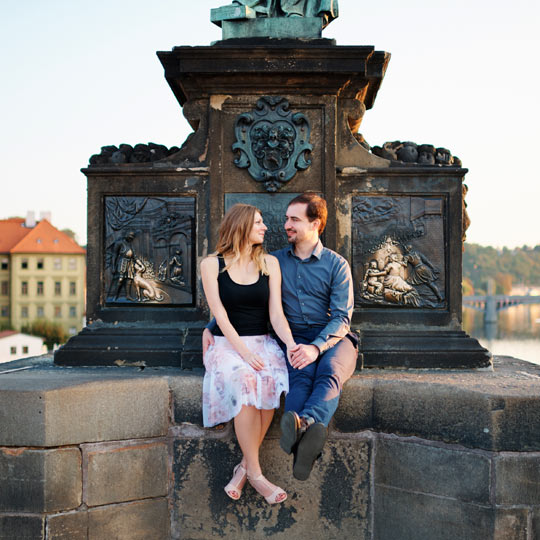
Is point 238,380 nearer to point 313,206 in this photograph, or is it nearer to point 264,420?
point 264,420

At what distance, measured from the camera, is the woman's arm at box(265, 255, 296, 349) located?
3.64 m

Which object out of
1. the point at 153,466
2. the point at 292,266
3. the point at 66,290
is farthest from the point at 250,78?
the point at 66,290

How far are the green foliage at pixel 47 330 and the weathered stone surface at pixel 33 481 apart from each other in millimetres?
53119

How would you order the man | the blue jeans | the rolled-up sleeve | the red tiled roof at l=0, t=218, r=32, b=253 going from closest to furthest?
the blue jeans → the man → the rolled-up sleeve → the red tiled roof at l=0, t=218, r=32, b=253

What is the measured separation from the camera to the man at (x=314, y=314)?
133 inches

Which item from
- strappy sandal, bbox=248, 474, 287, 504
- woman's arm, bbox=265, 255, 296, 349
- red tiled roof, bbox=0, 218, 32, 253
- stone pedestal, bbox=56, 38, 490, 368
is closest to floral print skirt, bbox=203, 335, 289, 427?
woman's arm, bbox=265, 255, 296, 349

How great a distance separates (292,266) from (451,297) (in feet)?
4.81

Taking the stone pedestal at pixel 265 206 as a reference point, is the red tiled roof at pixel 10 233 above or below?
above

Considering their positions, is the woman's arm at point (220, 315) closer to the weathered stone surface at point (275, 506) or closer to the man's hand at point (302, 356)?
the man's hand at point (302, 356)

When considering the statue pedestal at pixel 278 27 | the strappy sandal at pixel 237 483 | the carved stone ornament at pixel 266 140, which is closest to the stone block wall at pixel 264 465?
the strappy sandal at pixel 237 483

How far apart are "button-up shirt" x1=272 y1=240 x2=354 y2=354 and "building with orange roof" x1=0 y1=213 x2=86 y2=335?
52365 millimetres

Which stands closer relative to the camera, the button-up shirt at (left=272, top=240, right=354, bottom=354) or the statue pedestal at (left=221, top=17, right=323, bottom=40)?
the button-up shirt at (left=272, top=240, right=354, bottom=354)

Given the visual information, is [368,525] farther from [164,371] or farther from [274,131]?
[274,131]

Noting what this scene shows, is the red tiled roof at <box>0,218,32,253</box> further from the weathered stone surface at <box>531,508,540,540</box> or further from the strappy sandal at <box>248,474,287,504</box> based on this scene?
the weathered stone surface at <box>531,508,540,540</box>
